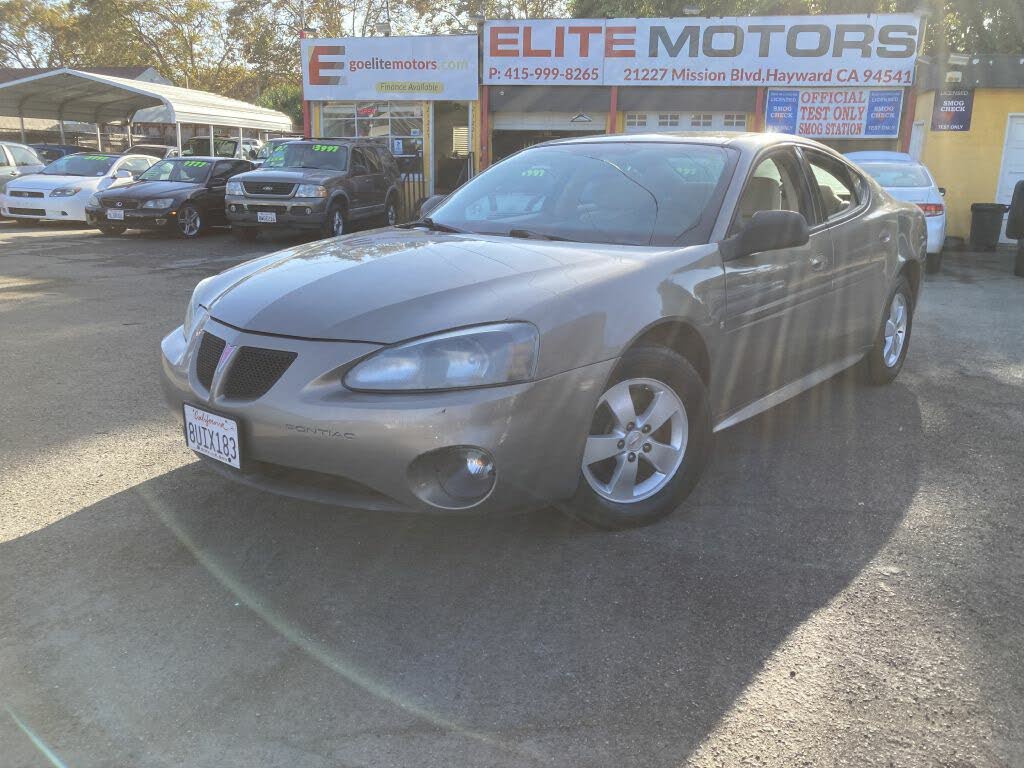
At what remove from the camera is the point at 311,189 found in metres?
13.7

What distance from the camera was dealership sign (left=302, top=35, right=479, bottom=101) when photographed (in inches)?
743

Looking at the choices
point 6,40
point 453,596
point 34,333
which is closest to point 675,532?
point 453,596

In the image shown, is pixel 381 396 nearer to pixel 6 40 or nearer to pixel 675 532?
pixel 675 532

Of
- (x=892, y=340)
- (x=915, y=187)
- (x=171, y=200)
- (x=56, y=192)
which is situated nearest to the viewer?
(x=892, y=340)

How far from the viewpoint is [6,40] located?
51469mm

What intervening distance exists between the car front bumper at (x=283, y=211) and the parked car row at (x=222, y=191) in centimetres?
2

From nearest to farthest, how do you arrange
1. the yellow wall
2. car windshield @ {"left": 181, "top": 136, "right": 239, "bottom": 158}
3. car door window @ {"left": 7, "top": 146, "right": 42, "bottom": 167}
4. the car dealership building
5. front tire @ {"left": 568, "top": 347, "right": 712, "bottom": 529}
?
front tire @ {"left": 568, "top": 347, "right": 712, "bottom": 529}, the yellow wall, the car dealership building, car door window @ {"left": 7, "top": 146, "right": 42, "bottom": 167}, car windshield @ {"left": 181, "top": 136, "right": 239, "bottom": 158}

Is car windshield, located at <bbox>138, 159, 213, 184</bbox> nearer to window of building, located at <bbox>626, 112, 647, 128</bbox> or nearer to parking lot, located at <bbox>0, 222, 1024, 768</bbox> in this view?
window of building, located at <bbox>626, 112, 647, 128</bbox>

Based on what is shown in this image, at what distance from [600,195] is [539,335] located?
4.49 ft

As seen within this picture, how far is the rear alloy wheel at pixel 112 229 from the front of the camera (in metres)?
14.8

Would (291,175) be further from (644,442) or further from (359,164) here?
(644,442)

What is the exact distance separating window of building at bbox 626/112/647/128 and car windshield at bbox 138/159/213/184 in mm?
8959

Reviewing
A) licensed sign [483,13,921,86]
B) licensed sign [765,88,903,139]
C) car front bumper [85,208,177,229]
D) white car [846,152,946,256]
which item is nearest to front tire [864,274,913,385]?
white car [846,152,946,256]

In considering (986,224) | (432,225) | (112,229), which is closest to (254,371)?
(432,225)
